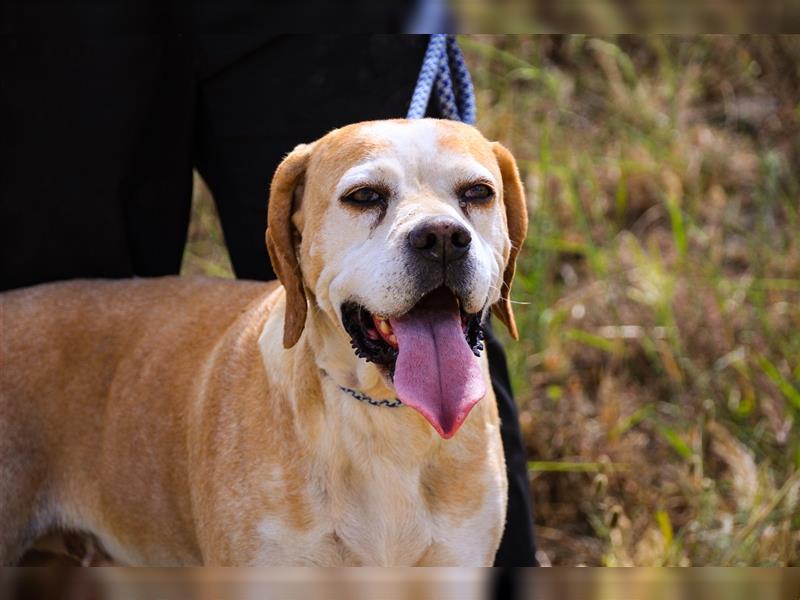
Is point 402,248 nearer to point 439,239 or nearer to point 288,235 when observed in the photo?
point 439,239

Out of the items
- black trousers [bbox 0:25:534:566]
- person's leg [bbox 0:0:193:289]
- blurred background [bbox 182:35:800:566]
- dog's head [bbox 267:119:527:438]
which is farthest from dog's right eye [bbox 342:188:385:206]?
blurred background [bbox 182:35:800:566]

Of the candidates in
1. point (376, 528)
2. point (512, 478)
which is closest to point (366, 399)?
point (376, 528)

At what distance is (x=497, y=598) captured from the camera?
6.85ft

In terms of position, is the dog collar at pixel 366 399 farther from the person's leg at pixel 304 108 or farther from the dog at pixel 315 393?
the person's leg at pixel 304 108

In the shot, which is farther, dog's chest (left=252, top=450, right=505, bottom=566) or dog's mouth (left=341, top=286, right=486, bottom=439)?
dog's chest (left=252, top=450, right=505, bottom=566)

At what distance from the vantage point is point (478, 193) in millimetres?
2654

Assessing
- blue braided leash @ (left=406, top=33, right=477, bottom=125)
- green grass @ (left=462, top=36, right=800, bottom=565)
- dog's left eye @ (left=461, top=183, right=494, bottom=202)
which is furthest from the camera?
green grass @ (left=462, top=36, right=800, bottom=565)

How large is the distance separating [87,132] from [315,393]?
3.83 feet

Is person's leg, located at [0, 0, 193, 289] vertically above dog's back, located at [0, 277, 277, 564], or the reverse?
person's leg, located at [0, 0, 193, 289]

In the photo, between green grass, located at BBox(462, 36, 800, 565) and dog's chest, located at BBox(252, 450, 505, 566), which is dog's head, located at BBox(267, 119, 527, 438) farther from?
green grass, located at BBox(462, 36, 800, 565)

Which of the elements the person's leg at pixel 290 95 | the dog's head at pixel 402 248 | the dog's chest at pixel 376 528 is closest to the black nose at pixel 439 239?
the dog's head at pixel 402 248

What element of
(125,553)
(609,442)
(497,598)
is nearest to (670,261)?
(609,442)

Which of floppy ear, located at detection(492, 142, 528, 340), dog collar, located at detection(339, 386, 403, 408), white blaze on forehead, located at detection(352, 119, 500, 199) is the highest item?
white blaze on forehead, located at detection(352, 119, 500, 199)

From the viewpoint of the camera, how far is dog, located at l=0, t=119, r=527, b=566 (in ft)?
8.30
